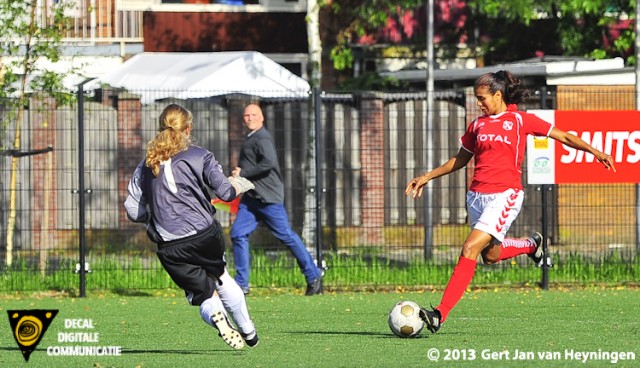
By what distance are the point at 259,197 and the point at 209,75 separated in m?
6.79

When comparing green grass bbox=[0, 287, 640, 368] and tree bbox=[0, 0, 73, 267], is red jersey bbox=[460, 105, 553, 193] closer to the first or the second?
green grass bbox=[0, 287, 640, 368]

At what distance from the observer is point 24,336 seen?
33.9ft

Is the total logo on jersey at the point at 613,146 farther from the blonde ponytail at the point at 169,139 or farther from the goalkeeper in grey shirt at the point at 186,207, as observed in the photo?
the blonde ponytail at the point at 169,139

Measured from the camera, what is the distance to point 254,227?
15.4 m

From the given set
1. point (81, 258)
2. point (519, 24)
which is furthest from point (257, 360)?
point (519, 24)

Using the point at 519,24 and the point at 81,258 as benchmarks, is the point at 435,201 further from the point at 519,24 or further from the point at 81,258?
the point at 519,24

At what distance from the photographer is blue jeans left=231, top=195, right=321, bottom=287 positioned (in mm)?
15312

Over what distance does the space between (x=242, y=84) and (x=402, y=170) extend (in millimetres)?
4911

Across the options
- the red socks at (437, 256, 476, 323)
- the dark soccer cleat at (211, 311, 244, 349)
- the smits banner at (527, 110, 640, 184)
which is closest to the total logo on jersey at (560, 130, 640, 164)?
the smits banner at (527, 110, 640, 184)

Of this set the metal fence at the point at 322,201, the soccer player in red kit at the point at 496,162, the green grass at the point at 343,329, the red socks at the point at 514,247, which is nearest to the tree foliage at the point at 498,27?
the metal fence at the point at 322,201

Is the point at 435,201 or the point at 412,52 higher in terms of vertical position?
the point at 412,52

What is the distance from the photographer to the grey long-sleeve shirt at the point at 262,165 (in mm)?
15188

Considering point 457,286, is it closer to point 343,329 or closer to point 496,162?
point 496,162

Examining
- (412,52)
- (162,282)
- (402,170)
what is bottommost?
(162,282)
